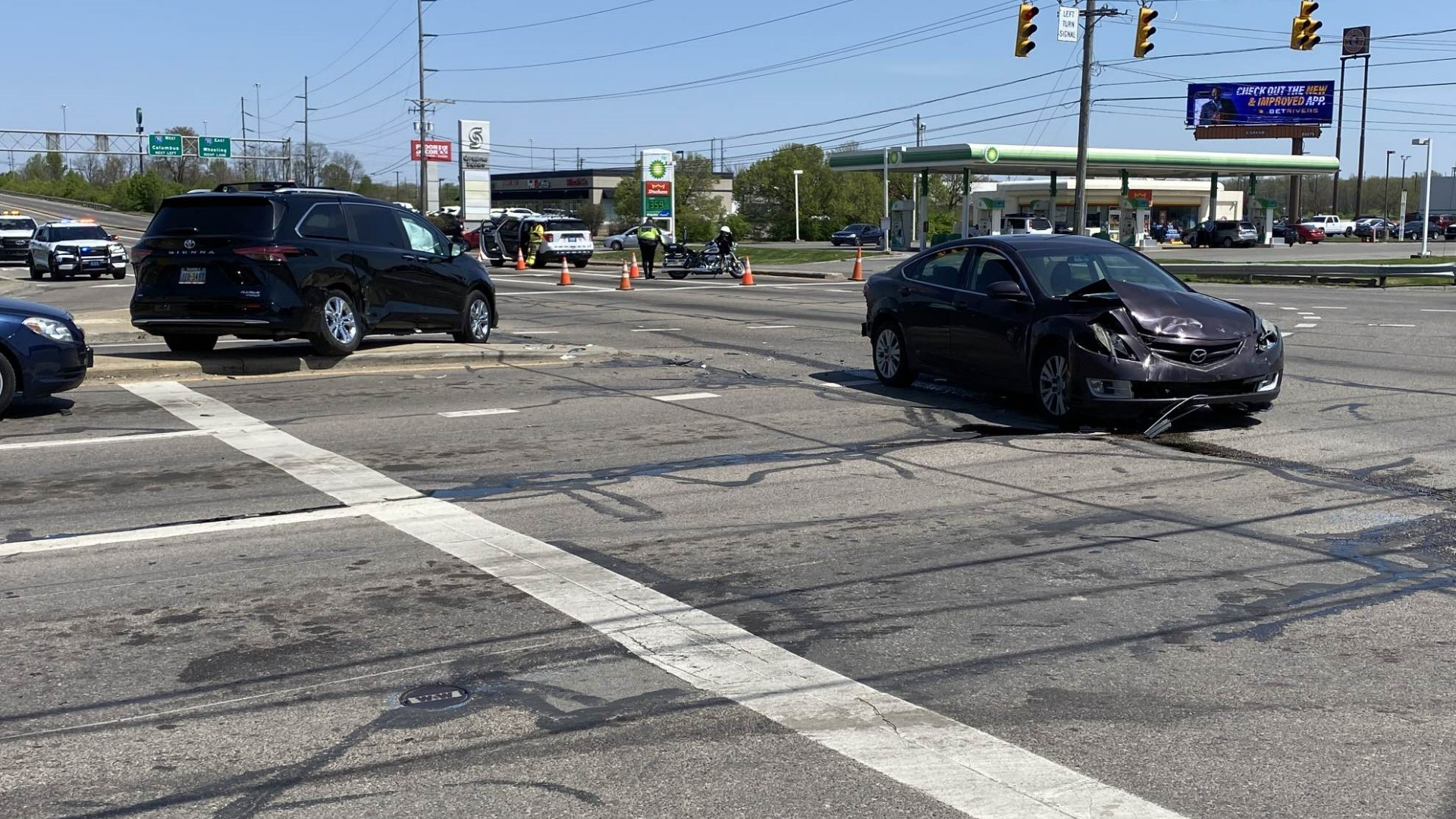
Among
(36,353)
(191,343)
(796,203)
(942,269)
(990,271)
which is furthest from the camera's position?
(796,203)

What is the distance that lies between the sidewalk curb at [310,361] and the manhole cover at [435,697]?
33.4ft

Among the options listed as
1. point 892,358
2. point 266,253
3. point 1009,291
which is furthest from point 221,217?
point 1009,291

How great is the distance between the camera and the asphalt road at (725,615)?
436 centimetres

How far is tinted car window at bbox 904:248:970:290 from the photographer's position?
42.8ft

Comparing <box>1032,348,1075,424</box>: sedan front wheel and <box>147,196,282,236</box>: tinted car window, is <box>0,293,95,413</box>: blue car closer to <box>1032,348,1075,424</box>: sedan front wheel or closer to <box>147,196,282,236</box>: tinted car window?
<box>147,196,282,236</box>: tinted car window

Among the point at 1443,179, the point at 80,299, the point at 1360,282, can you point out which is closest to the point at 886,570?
the point at 80,299

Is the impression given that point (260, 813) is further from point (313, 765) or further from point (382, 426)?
point (382, 426)

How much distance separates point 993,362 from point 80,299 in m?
24.0

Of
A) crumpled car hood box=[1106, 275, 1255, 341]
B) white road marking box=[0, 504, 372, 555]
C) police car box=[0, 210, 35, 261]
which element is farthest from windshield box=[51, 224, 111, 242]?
crumpled car hood box=[1106, 275, 1255, 341]

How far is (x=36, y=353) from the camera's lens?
11.3 meters

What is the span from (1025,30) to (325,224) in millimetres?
21635

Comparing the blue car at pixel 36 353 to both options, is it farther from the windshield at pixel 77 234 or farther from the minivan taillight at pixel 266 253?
the windshield at pixel 77 234

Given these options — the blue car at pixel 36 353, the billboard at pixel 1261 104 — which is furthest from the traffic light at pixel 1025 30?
the billboard at pixel 1261 104

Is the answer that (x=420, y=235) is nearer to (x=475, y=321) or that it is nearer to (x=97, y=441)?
(x=475, y=321)
